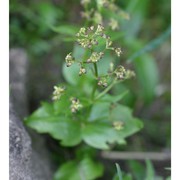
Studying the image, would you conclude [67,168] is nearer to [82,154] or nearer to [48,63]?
[82,154]

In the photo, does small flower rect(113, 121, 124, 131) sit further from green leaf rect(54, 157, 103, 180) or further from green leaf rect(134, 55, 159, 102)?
green leaf rect(134, 55, 159, 102)

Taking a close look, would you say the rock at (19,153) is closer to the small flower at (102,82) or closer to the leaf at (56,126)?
the leaf at (56,126)

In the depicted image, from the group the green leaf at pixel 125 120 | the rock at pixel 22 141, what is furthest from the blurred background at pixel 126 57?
the green leaf at pixel 125 120

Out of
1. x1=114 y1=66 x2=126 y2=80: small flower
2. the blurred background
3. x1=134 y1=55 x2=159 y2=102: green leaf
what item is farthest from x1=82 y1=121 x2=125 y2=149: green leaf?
x1=134 y1=55 x2=159 y2=102: green leaf

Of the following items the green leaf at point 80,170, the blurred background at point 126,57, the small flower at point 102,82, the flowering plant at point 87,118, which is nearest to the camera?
the small flower at point 102,82
